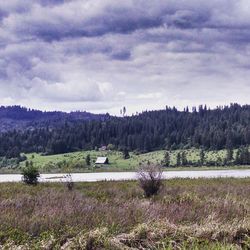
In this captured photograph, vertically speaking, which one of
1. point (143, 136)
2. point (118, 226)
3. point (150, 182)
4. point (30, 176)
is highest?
point (143, 136)

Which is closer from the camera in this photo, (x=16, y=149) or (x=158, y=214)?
(x=158, y=214)

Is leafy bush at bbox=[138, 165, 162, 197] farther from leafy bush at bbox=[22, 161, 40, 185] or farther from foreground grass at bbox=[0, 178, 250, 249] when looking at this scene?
leafy bush at bbox=[22, 161, 40, 185]

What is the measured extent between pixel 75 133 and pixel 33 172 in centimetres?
15138

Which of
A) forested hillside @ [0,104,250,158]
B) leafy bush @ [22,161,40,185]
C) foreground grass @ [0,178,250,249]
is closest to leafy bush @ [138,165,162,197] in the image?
foreground grass @ [0,178,250,249]

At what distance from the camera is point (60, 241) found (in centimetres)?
1127

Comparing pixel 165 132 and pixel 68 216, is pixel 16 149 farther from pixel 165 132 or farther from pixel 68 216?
pixel 68 216

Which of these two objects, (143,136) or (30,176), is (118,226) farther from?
(143,136)

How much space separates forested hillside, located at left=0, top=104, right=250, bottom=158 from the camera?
472 ft

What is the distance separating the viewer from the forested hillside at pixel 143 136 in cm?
14400

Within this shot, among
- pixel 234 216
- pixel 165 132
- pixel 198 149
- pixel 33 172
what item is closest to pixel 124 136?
pixel 165 132

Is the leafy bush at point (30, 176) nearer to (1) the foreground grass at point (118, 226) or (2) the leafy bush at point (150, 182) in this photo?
(2) the leafy bush at point (150, 182)

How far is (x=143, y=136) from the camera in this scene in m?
163

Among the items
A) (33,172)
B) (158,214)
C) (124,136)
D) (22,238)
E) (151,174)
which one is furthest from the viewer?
(124,136)

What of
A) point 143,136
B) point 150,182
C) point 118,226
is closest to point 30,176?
point 150,182
